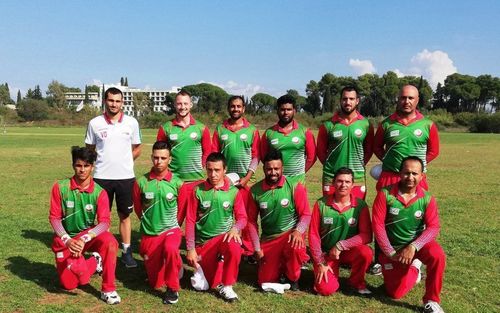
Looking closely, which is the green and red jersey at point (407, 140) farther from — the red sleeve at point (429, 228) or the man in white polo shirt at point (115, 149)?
the man in white polo shirt at point (115, 149)

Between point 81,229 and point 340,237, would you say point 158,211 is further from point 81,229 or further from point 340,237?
point 340,237

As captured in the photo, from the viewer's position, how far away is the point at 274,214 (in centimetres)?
496

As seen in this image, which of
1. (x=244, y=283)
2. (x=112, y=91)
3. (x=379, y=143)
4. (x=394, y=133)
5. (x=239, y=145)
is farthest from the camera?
(x=239, y=145)

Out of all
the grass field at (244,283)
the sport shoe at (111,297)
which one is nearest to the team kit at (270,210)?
the sport shoe at (111,297)

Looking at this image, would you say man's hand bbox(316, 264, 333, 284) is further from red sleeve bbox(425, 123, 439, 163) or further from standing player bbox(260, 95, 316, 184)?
red sleeve bbox(425, 123, 439, 163)

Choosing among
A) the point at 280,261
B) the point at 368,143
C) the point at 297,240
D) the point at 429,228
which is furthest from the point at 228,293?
the point at 368,143

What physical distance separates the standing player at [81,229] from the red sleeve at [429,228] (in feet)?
9.97

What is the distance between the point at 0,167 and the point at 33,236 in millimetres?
11277

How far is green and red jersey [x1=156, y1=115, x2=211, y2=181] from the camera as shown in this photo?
562cm

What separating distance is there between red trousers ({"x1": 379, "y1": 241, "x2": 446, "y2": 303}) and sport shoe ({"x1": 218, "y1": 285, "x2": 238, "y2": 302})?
1.60 meters

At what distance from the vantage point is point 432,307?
4145mm

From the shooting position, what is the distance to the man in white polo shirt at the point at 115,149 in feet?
17.9

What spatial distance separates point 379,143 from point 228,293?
8.43ft

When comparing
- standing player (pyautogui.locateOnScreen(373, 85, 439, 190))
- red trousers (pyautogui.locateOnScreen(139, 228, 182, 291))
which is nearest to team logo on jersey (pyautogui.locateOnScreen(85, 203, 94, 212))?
red trousers (pyautogui.locateOnScreen(139, 228, 182, 291))
